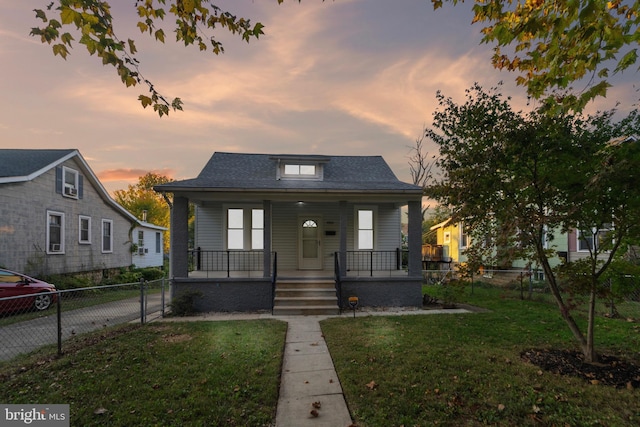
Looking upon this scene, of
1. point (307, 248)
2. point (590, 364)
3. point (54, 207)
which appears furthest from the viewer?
point (54, 207)

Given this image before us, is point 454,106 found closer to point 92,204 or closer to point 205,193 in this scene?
point 205,193

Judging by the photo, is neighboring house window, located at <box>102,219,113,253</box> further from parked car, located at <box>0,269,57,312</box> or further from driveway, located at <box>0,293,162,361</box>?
driveway, located at <box>0,293,162,361</box>

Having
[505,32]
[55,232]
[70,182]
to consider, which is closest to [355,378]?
[505,32]

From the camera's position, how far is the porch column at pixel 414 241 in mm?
9406

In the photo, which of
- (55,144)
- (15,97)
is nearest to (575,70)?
(15,97)

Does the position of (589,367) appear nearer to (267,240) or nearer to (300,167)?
(267,240)

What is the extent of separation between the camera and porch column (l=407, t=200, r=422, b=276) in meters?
9.41

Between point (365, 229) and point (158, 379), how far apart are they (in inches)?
357

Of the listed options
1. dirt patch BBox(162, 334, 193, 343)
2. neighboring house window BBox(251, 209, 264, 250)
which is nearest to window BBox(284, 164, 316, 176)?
neighboring house window BBox(251, 209, 264, 250)

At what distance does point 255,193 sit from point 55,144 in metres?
13.2

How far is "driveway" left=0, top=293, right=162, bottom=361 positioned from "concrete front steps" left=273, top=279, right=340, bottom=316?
3.36 m

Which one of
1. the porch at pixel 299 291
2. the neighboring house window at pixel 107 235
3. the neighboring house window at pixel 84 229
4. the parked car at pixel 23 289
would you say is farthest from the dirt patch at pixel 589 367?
the neighboring house window at pixel 107 235

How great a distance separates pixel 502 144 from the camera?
15.4ft

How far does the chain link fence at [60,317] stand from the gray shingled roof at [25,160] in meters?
6.02
